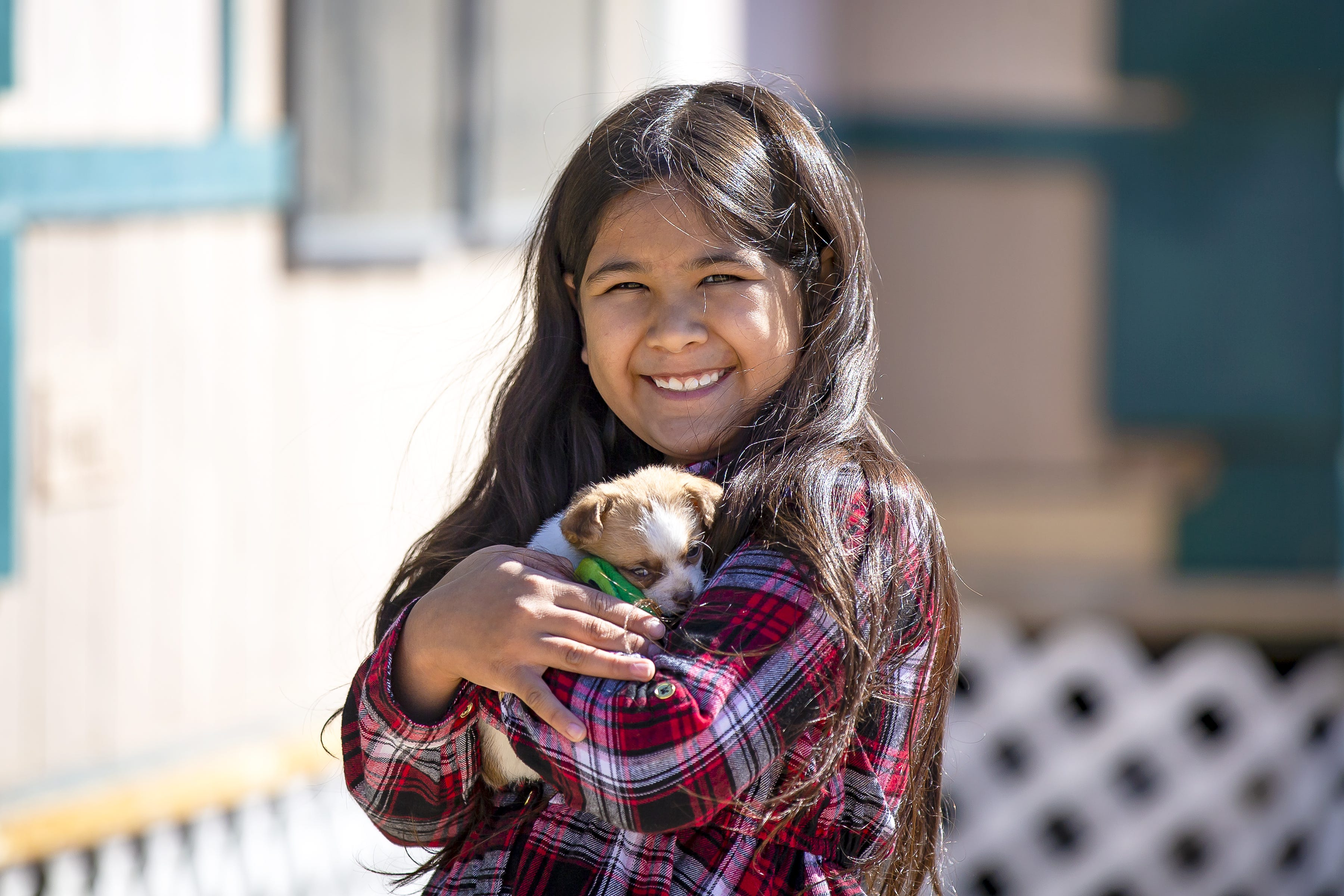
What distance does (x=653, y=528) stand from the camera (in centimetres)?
194

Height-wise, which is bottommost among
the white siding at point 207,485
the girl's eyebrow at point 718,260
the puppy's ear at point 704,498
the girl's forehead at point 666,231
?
the white siding at point 207,485

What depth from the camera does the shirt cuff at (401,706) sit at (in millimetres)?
1802

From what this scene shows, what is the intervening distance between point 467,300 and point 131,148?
164cm

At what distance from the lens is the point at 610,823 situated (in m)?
1.68

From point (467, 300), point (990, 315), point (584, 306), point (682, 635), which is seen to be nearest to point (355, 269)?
point (467, 300)

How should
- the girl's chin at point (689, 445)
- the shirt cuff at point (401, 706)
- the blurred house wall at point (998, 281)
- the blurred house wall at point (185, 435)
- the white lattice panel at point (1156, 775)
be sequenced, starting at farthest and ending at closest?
the blurred house wall at point (998, 281) → the white lattice panel at point (1156, 775) → the blurred house wall at point (185, 435) → the girl's chin at point (689, 445) → the shirt cuff at point (401, 706)

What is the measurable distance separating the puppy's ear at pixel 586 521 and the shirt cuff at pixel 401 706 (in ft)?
0.86

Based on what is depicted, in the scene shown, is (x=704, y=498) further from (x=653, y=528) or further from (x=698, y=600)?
(x=698, y=600)

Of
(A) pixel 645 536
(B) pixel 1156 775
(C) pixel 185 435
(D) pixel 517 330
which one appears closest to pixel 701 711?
(A) pixel 645 536

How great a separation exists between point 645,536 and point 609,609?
245 mm

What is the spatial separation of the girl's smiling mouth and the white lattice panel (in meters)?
4.18

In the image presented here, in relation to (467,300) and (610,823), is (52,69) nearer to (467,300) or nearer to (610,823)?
(467,300)

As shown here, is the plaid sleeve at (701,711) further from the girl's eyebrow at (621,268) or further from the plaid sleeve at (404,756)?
the girl's eyebrow at (621,268)

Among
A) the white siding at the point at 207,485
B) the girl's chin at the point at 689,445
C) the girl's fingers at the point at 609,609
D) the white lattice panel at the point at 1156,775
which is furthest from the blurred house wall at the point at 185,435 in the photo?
the white lattice panel at the point at 1156,775
